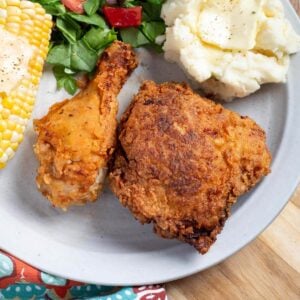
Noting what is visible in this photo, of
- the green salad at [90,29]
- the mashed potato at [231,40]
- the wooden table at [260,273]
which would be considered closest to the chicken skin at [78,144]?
the green salad at [90,29]

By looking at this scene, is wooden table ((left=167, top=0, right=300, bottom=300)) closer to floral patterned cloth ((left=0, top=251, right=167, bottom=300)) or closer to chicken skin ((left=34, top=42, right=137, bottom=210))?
floral patterned cloth ((left=0, top=251, right=167, bottom=300))

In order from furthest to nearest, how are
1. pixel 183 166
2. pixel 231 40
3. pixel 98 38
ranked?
pixel 98 38 → pixel 231 40 → pixel 183 166

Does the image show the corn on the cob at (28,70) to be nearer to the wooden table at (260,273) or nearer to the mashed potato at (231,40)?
the mashed potato at (231,40)

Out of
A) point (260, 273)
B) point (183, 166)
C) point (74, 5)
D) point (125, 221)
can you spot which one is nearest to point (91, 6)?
point (74, 5)

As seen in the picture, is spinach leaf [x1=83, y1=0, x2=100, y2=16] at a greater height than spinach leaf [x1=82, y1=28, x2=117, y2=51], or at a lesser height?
greater

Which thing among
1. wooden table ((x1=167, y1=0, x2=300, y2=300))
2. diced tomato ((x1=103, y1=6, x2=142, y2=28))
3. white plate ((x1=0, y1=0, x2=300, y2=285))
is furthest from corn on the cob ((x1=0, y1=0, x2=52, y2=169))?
wooden table ((x1=167, y1=0, x2=300, y2=300))

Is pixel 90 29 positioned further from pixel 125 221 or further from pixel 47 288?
pixel 47 288

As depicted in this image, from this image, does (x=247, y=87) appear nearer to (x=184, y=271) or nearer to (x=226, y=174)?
(x=226, y=174)
